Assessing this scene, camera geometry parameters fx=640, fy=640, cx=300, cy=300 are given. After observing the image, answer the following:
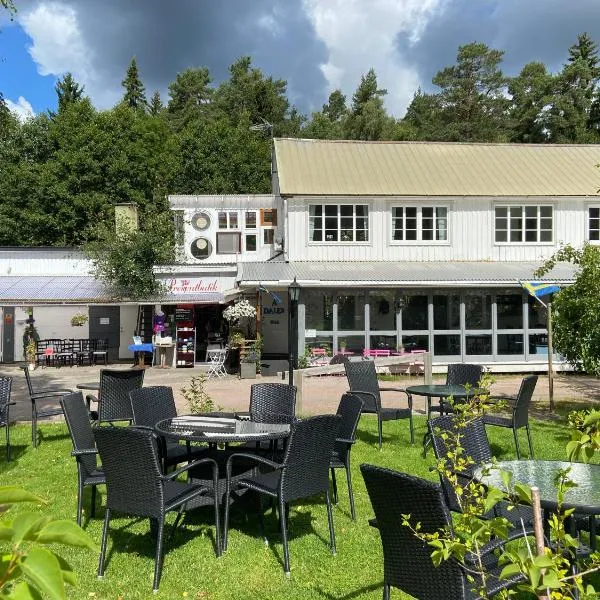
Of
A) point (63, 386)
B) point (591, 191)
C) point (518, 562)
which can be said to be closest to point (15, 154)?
point (63, 386)

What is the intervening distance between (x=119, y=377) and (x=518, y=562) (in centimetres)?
766

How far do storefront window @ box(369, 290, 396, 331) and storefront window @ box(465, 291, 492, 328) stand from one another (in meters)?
2.21

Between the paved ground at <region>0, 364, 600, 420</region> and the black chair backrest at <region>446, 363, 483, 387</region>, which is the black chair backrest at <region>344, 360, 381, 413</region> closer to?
the black chair backrest at <region>446, 363, 483, 387</region>

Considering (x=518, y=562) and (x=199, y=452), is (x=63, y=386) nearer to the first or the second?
(x=199, y=452)

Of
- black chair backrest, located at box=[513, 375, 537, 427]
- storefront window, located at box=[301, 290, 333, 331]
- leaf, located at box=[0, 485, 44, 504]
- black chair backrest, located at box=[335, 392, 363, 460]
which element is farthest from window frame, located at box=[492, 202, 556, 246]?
leaf, located at box=[0, 485, 44, 504]

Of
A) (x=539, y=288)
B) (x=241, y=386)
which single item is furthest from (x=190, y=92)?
(x=539, y=288)

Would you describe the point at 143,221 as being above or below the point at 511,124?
below

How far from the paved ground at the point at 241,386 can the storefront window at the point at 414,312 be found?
1.88 meters

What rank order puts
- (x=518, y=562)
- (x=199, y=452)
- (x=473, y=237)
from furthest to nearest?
(x=473, y=237) < (x=199, y=452) < (x=518, y=562)

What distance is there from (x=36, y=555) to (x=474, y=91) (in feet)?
156

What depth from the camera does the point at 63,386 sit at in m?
15.5

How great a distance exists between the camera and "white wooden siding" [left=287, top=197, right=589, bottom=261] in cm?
1950

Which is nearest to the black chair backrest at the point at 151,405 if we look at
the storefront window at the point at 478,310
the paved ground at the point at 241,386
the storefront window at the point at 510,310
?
the paved ground at the point at 241,386

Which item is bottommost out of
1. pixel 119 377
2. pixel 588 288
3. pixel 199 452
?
pixel 199 452
